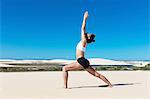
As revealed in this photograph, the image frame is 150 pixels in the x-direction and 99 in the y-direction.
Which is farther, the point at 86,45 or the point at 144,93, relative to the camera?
the point at 86,45

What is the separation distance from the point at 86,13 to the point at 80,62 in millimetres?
1499

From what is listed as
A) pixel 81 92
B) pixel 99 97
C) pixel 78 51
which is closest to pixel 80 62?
pixel 78 51

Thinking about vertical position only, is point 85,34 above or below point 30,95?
above

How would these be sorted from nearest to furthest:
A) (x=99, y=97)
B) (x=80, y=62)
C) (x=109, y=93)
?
(x=99, y=97), (x=109, y=93), (x=80, y=62)

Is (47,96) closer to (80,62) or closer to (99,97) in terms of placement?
(99,97)

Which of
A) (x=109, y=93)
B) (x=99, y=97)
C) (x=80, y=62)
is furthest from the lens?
(x=80, y=62)

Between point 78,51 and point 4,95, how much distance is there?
8.76 ft

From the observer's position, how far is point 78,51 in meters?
11.9

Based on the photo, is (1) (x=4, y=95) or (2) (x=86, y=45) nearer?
(1) (x=4, y=95)

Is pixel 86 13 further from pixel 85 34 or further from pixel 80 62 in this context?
pixel 80 62

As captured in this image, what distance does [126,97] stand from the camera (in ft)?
32.8

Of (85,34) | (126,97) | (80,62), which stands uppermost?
(85,34)

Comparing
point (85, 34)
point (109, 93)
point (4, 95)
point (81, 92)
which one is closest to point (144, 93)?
point (109, 93)

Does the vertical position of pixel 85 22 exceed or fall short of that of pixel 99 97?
it exceeds it
